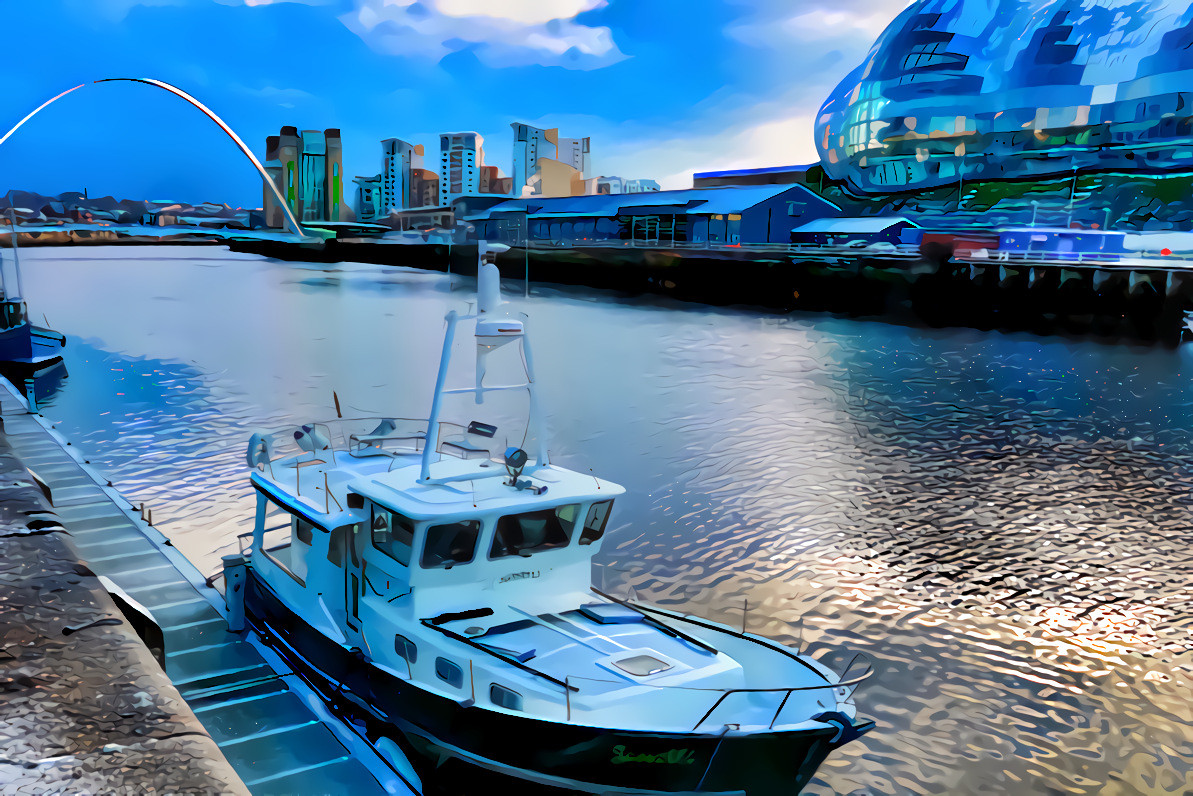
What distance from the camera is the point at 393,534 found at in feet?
27.2

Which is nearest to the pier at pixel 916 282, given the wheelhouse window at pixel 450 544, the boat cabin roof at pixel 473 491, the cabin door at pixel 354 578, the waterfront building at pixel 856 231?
the waterfront building at pixel 856 231

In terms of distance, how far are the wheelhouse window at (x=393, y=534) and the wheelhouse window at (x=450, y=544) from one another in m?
0.19

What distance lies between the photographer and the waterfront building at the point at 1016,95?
2874 inches

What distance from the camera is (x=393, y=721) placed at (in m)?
7.96

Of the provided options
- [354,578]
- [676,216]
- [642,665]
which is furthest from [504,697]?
Answer: [676,216]

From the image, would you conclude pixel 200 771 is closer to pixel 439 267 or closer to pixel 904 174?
pixel 904 174

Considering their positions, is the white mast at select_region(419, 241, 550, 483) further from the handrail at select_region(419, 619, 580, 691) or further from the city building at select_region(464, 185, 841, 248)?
the city building at select_region(464, 185, 841, 248)

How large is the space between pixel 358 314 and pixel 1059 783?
5823cm

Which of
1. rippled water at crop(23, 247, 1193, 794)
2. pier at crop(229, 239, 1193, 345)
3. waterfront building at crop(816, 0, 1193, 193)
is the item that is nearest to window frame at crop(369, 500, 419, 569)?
rippled water at crop(23, 247, 1193, 794)

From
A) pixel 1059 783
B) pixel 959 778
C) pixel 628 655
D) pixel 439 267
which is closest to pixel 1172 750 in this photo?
pixel 1059 783

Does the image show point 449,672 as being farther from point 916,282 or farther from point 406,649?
point 916,282

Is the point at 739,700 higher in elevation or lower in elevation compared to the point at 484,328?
lower

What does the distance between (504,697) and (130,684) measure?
348 cm

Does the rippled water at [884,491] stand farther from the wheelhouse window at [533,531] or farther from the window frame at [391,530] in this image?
the window frame at [391,530]
